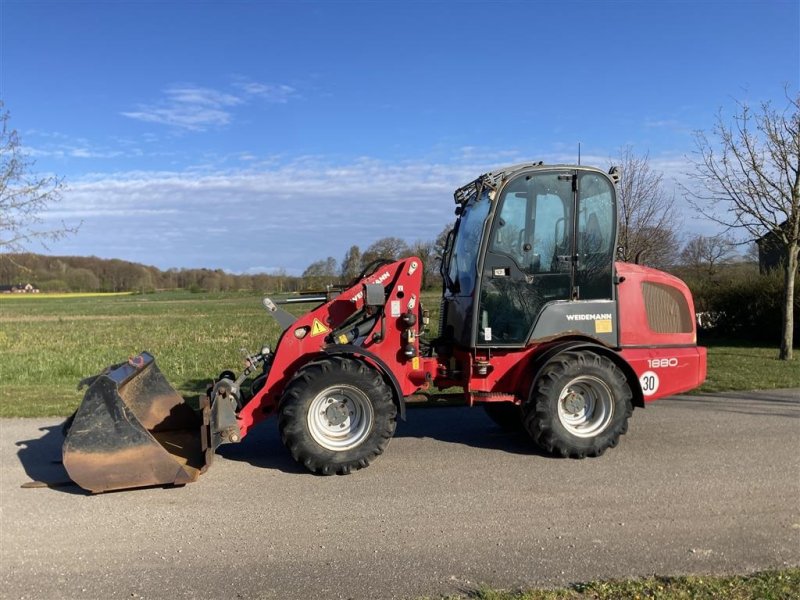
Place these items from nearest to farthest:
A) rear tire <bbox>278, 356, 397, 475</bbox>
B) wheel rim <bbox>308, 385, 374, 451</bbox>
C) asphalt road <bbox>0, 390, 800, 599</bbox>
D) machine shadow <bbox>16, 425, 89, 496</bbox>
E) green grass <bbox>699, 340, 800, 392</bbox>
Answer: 1. asphalt road <bbox>0, 390, 800, 599</bbox>
2. machine shadow <bbox>16, 425, 89, 496</bbox>
3. rear tire <bbox>278, 356, 397, 475</bbox>
4. wheel rim <bbox>308, 385, 374, 451</bbox>
5. green grass <bbox>699, 340, 800, 392</bbox>

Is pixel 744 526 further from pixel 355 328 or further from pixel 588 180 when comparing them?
pixel 355 328

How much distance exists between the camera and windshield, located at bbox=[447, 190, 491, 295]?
5.64 m

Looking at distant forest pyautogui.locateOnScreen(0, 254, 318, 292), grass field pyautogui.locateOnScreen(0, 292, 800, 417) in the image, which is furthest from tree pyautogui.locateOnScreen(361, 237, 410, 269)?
distant forest pyautogui.locateOnScreen(0, 254, 318, 292)

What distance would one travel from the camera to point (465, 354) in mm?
5754

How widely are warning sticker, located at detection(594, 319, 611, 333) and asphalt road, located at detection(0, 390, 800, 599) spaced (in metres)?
1.17

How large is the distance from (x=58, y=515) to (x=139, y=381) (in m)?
1.52

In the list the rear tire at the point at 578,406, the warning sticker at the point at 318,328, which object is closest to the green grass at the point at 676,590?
the rear tire at the point at 578,406

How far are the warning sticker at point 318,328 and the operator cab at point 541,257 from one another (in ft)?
4.45

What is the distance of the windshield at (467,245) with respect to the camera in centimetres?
564

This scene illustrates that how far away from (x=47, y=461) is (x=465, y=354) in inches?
161

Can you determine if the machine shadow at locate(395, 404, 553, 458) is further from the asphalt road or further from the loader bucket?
A: the loader bucket

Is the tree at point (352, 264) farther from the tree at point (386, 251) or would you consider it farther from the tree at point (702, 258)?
the tree at point (702, 258)

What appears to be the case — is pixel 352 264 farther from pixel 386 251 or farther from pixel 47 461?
pixel 47 461

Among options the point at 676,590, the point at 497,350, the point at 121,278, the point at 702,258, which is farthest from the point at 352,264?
the point at 121,278
